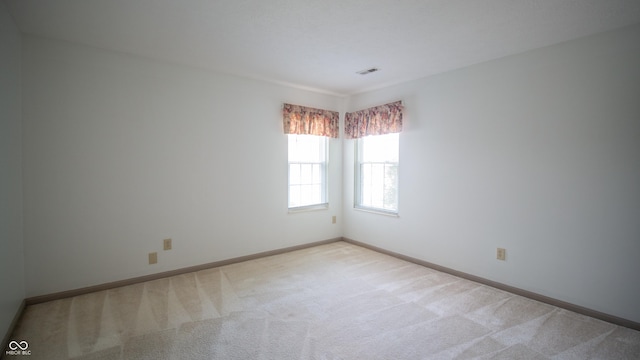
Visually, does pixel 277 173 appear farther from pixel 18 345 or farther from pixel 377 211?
pixel 18 345

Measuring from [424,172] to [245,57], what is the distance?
248 centimetres

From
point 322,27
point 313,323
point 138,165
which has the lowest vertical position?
point 313,323

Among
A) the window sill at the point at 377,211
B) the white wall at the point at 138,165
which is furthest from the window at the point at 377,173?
the white wall at the point at 138,165

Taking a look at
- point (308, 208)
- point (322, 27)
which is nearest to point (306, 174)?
point (308, 208)

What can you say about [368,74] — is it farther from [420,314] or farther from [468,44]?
[420,314]

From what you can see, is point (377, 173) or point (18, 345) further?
point (377, 173)

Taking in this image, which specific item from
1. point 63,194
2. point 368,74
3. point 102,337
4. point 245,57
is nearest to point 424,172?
point 368,74

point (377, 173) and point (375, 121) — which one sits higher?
point (375, 121)

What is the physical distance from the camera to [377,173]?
14.8 ft

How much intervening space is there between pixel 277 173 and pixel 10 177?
2.61 meters

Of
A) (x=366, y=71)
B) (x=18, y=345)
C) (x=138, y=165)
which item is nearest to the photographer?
(x=18, y=345)

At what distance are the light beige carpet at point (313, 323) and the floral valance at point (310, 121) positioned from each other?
203 centimetres

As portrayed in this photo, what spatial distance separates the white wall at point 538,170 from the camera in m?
2.45

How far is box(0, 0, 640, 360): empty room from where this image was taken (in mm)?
2219
